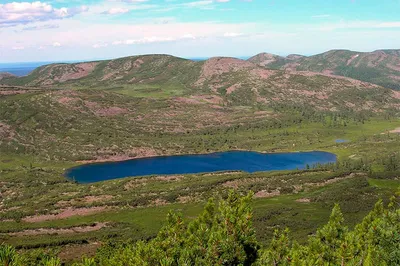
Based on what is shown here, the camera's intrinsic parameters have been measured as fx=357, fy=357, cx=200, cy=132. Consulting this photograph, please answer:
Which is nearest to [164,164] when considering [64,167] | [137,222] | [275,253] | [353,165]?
[64,167]

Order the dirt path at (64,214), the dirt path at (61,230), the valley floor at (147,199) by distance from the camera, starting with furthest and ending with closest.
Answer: the dirt path at (64,214)
the dirt path at (61,230)
the valley floor at (147,199)

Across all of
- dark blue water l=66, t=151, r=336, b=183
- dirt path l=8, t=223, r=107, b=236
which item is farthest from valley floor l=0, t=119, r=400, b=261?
dark blue water l=66, t=151, r=336, b=183

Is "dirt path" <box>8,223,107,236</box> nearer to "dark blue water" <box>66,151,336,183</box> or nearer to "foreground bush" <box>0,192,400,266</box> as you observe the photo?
"dark blue water" <box>66,151,336,183</box>

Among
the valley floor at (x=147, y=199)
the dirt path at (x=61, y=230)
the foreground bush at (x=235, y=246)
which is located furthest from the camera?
the dirt path at (x=61, y=230)

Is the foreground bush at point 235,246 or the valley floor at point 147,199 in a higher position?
the foreground bush at point 235,246

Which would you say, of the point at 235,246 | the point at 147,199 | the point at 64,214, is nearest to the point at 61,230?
the point at 64,214

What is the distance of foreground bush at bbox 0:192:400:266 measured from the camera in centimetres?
2777

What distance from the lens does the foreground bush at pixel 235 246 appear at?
91.1 feet

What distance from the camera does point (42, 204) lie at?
4798 inches

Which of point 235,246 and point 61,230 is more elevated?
point 235,246

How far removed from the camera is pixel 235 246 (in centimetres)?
2984

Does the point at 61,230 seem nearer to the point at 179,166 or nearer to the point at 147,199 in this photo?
the point at 147,199

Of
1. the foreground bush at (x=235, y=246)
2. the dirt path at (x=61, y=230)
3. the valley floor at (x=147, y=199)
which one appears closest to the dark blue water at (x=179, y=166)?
the valley floor at (x=147, y=199)

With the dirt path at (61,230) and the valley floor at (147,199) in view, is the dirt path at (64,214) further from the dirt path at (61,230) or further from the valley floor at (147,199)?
the dirt path at (61,230)
